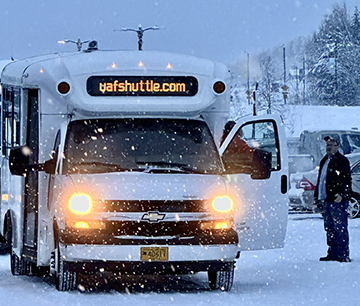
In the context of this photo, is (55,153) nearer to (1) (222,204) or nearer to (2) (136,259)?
(2) (136,259)

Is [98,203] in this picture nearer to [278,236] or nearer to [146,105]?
[146,105]

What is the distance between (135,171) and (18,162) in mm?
1393

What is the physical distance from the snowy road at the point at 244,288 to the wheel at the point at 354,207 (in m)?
7.11

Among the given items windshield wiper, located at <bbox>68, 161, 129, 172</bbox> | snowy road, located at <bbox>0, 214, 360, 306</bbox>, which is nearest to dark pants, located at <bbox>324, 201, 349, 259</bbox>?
snowy road, located at <bbox>0, 214, 360, 306</bbox>

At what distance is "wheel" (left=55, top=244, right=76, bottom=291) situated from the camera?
923cm

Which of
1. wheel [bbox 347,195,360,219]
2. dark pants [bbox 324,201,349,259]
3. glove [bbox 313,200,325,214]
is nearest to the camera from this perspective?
dark pants [bbox 324,201,349,259]

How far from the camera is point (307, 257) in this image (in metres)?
13.5

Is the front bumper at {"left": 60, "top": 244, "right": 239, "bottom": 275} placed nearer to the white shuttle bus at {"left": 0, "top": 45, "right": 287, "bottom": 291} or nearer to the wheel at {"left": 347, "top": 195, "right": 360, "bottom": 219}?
the white shuttle bus at {"left": 0, "top": 45, "right": 287, "bottom": 291}

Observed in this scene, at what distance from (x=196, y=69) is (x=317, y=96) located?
98.8m

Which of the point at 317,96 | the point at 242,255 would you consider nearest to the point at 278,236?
the point at 242,255

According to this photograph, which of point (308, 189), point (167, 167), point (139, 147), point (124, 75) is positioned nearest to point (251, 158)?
point (167, 167)

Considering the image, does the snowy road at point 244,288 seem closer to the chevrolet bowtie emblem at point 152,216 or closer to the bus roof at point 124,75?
the chevrolet bowtie emblem at point 152,216

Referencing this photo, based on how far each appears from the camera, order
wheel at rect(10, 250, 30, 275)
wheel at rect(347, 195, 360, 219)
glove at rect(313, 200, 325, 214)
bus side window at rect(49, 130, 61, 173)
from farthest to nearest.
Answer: wheel at rect(347, 195, 360, 219), glove at rect(313, 200, 325, 214), wheel at rect(10, 250, 30, 275), bus side window at rect(49, 130, 61, 173)

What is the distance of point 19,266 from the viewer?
1170 cm
